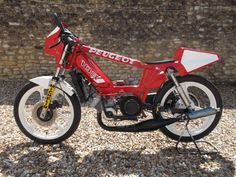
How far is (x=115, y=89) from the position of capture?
13.0 feet

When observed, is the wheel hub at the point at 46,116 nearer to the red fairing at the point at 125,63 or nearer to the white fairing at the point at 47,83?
the white fairing at the point at 47,83

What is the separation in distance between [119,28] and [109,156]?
4.16 metres

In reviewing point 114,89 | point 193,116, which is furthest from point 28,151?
point 193,116

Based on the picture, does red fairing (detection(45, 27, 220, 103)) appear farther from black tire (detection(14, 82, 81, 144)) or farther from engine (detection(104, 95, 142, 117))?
black tire (detection(14, 82, 81, 144))

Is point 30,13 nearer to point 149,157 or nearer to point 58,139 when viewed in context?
point 58,139

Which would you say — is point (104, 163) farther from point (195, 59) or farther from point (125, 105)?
point (195, 59)

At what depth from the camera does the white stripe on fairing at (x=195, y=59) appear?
3.92m

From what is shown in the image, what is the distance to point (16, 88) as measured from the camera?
7.22 meters

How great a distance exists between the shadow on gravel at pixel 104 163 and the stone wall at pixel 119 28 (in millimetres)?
3859

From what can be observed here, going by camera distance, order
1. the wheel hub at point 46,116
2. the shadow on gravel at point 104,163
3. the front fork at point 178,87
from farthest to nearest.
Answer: the wheel hub at point 46,116
the front fork at point 178,87
the shadow on gravel at point 104,163

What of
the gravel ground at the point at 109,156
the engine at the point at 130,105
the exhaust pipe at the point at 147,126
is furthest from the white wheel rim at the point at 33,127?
the engine at the point at 130,105

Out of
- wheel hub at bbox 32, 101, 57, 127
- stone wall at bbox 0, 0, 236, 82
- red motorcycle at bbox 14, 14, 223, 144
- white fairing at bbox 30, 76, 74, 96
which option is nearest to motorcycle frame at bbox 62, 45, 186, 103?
red motorcycle at bbox 14, 14, 223, 144

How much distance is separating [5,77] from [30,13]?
5.14 ft

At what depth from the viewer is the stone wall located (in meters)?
7.36
